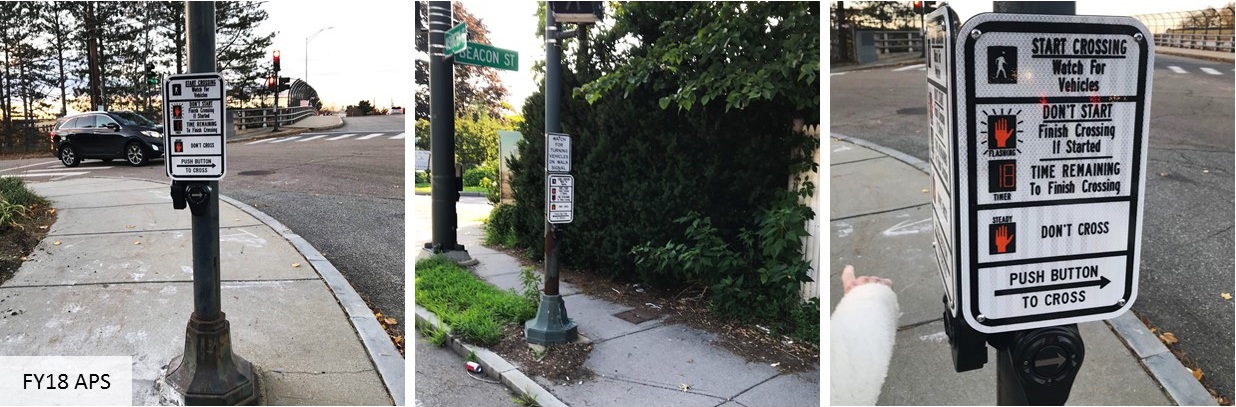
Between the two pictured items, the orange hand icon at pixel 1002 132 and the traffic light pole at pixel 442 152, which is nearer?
the orange hand icon at pixel 1002 132

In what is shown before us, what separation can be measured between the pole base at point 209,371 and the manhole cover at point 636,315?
2.82m

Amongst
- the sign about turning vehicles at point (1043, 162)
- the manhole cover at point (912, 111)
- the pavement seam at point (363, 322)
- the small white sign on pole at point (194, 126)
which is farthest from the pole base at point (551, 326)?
the manhole cover at point (912, 111)

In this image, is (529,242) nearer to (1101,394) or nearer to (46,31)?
(46,31)

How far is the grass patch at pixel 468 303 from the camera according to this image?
536cm

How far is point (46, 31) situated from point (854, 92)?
8.20m

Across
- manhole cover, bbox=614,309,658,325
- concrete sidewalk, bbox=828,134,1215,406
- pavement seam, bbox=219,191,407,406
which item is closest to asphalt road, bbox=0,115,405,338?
pavement seam, bbox=219,191,407,406

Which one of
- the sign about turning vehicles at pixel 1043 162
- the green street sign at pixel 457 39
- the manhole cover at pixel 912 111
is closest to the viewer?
the sign about turning vehicles at pixel 1043 162

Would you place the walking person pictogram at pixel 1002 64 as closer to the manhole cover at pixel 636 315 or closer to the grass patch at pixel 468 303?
the grass patch at pixel 468 303

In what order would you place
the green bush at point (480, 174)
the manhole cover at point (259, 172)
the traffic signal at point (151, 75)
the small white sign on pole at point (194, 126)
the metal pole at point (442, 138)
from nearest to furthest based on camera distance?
1. the small white sign on pole at point (194, 126)
2. the traffic signal at point (151, 75)
3. the metal pole at point (442, 138)
4. the manhole cover at point (259, 172)
5. the green bush at point (480, 174)

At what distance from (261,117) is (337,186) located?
1.40 meters

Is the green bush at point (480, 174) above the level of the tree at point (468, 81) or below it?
below

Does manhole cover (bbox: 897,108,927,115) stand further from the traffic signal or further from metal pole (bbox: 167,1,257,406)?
the traffic signal

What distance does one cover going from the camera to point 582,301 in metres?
6.43

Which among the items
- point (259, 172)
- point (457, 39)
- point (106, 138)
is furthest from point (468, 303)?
point (106, 138)
